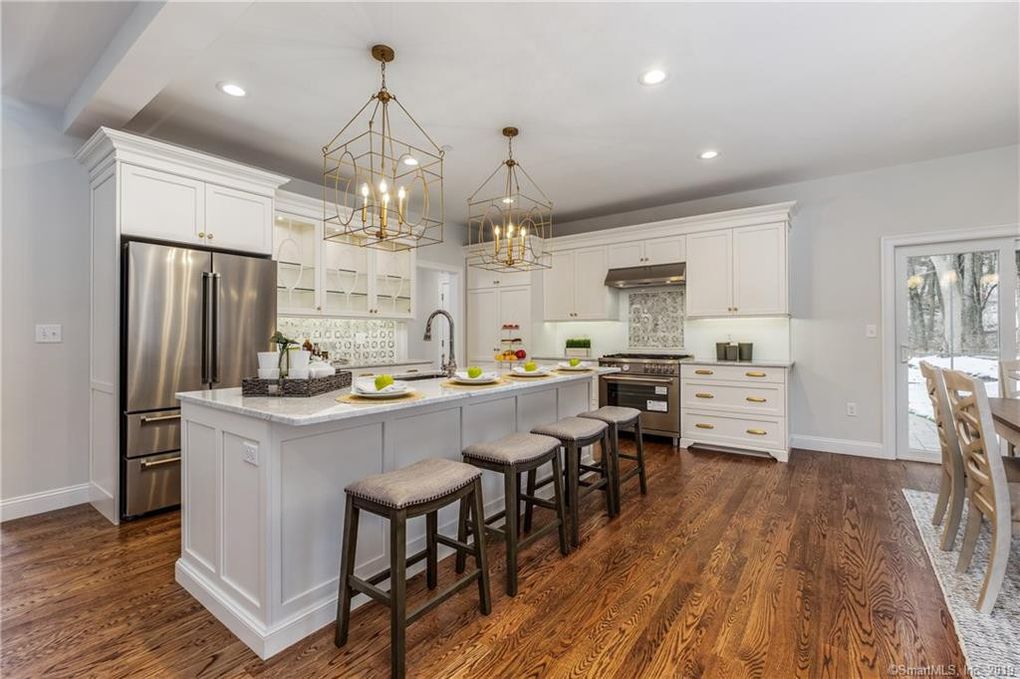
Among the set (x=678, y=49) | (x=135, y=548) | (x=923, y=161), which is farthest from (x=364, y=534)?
(x=923, y=161)

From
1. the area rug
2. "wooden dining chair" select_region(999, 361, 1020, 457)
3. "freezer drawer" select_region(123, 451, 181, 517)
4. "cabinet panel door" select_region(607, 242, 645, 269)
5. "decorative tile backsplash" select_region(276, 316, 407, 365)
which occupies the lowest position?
the area rug

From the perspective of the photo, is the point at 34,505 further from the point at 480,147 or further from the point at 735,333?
the point at 735,333

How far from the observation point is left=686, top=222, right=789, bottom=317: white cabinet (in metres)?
4.47

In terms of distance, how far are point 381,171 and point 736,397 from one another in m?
3.82

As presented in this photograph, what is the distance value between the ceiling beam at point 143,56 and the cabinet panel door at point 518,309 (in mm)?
4082

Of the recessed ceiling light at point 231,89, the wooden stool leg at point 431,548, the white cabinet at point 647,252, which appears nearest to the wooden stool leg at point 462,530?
the wooden stool leg at point 431,548

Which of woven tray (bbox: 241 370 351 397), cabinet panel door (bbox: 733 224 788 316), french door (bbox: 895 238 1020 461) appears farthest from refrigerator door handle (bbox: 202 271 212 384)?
french door (bbox: 895 238 1020 461)

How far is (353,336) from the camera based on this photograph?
4957 millimetres

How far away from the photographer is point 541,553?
98.7 inches

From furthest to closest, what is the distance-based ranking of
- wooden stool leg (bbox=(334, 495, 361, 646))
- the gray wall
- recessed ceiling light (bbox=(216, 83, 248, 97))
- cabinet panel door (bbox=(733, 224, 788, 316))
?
1. cabinet panel door (bbox=(733, 224, 788, 316))
2. the gray wall
3. recessed ceiling light (bbox=(216, 83, 248, 97))
4. wooden stool leg (bbox=(334, 495, 361, 646))

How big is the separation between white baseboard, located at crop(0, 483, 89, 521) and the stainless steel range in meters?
4.42

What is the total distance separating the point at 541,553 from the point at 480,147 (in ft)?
9.96

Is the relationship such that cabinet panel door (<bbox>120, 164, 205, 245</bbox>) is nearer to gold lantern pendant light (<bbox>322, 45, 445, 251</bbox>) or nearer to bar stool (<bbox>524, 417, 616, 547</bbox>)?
gold lantern pendant light (<bbox>322, 45, 445, 251</bbox>)

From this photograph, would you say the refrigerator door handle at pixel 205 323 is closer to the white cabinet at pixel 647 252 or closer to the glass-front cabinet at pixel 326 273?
the glass-front cabinet at pixel 326 273
